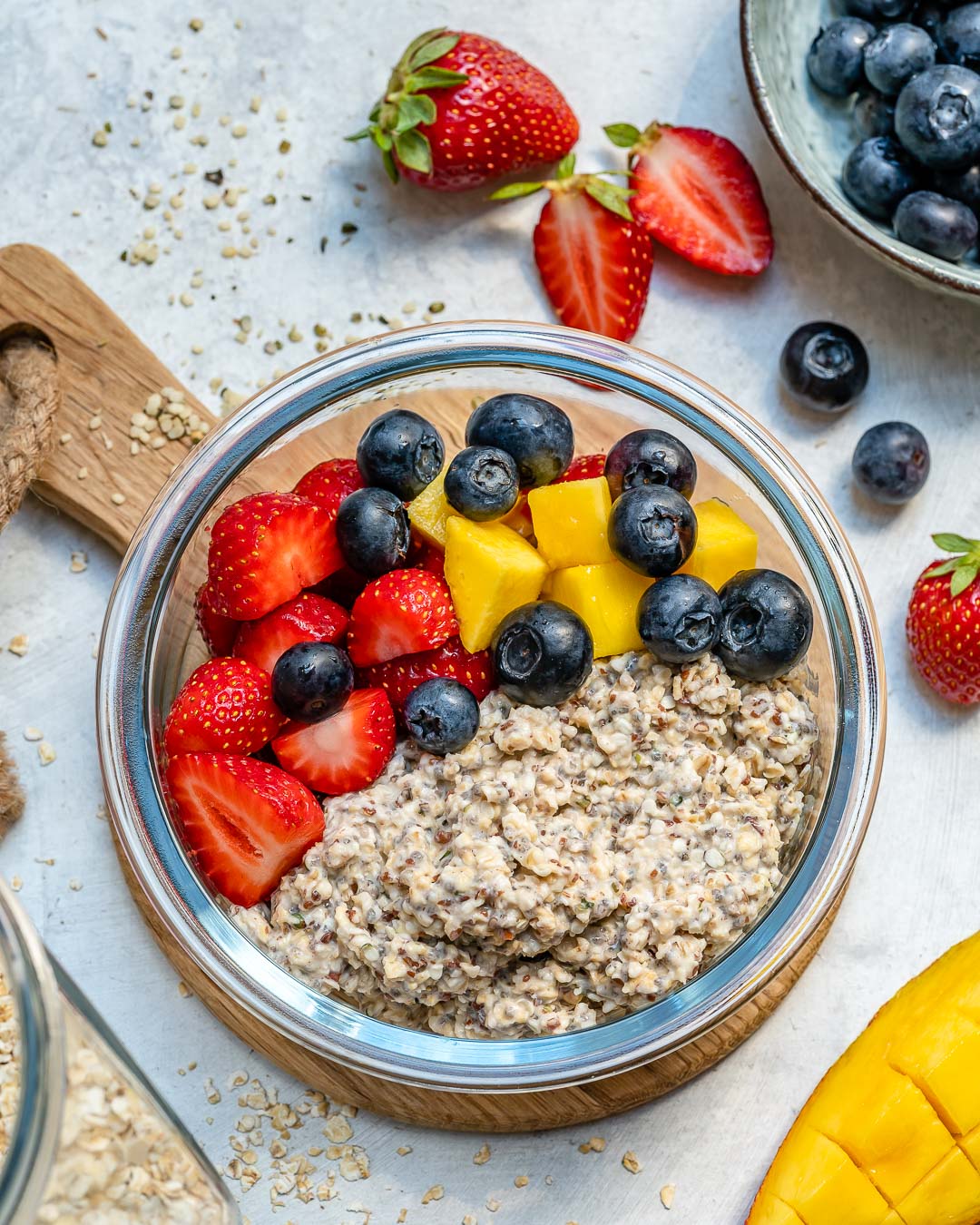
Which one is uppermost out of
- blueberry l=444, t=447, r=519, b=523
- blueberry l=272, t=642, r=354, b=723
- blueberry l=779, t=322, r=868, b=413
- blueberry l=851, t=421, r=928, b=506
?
blueberry l=779, t=322, r=868, b=413

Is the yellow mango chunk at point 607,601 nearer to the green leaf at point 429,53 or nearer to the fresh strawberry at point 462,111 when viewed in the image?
the fresh strawberry at point 462,111

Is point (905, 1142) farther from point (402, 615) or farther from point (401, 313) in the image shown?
point (401, 313)

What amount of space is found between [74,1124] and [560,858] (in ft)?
2.19

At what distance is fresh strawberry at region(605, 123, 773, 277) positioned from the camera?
211 cm

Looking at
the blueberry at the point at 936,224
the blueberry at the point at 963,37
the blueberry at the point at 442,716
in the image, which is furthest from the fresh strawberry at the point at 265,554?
the blueberry at the point at 963,37

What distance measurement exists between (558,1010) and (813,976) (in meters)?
0.54

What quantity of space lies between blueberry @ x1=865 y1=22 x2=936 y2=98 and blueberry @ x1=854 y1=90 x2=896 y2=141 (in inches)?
0.8

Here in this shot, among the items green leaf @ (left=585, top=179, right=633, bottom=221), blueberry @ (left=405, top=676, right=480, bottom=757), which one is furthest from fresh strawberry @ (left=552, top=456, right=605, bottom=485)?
green leaf @ (left=585, top=179, right=633, bottom=221)

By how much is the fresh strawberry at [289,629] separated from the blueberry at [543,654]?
0.82 ft

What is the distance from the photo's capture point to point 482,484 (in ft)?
5.37

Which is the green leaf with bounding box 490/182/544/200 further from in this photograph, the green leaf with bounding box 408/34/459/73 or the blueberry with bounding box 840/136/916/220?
the blueberry with bounding box 840/136/916/220

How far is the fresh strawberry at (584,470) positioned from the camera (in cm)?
180

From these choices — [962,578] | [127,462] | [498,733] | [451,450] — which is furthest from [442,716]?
[962,578]

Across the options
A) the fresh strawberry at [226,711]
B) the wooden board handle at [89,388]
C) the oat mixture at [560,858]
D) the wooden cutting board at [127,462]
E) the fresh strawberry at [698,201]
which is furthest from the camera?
the fresh strawberry at [698,201]
